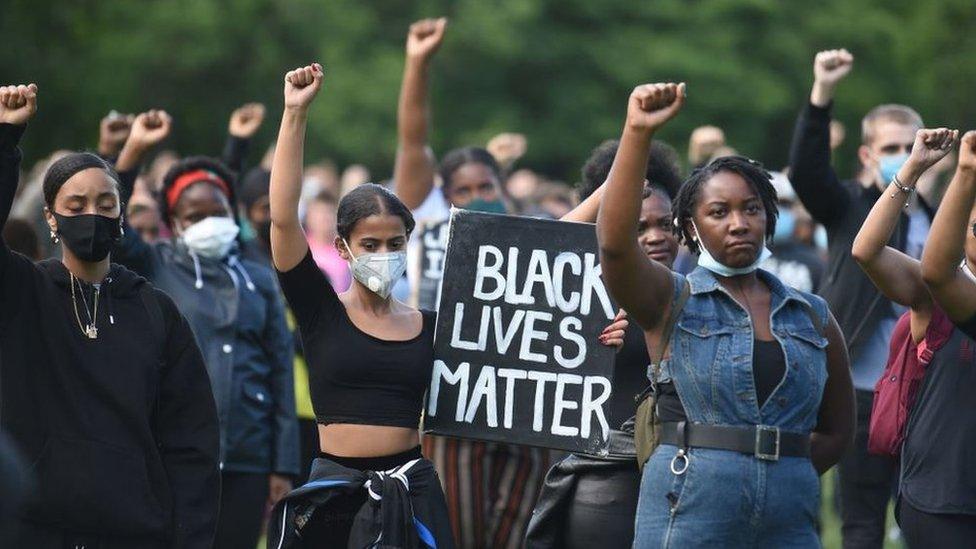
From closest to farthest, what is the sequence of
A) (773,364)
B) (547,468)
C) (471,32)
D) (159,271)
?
(773,364) → (547,468) → (159,271) → (471,32)

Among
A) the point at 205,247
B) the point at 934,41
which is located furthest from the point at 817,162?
the point at 934,41

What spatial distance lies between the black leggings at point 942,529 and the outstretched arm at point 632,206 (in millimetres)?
1778

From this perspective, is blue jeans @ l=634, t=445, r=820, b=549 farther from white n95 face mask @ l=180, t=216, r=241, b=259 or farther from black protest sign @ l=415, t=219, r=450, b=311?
black protest sign @ l=415, t=219, r=450, b=311

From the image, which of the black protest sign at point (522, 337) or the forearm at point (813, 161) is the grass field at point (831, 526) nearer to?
the forearm at point (813, 161)

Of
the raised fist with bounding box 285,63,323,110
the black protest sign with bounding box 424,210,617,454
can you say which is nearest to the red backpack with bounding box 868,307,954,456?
the black protest sign with bounding box 424,210,617,454

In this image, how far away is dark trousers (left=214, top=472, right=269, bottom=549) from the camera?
28.9 ft

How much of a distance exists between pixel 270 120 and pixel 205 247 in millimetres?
21323

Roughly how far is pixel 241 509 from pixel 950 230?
3.78 metres

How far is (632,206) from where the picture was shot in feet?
19.7

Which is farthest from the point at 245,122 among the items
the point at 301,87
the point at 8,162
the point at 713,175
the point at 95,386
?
the point at 713,175

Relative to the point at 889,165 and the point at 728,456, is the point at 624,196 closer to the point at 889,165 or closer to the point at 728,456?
the point at 728,456

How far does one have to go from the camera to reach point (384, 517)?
276 inches

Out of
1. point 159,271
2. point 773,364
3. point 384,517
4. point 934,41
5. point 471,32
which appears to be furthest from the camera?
point 934,41

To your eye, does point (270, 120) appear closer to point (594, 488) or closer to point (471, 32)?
point (471, 32)
